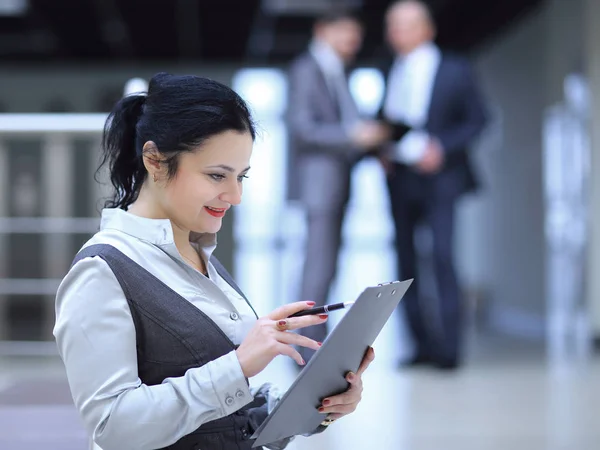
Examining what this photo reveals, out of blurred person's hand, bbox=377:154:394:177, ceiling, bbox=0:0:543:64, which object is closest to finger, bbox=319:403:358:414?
blurred person's hand, bbox=377:154:394:177

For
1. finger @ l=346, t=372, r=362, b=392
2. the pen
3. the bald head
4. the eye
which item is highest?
the bald head

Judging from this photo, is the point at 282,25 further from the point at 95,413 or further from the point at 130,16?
the point at 95,413

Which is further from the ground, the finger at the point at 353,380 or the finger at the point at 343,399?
the finger at the point at 353,380

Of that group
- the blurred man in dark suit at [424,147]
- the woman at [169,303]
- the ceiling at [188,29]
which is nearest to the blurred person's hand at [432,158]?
the blurred man in dark suit at [424,147]

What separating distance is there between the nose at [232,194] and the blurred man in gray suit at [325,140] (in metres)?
2.73

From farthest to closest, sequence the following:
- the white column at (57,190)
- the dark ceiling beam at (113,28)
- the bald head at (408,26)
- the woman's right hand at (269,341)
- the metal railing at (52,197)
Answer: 1. the dark ceiling beam at (113,28)
2. the bald head at (408,26)
3. the white column at (57,190)
4. the metal railing at (52,197)
5. the woman's right hand at (269,341)

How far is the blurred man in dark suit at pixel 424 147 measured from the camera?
382 cm

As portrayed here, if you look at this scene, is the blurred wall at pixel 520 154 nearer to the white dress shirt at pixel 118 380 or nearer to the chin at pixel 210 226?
the chin at pixel 210 226

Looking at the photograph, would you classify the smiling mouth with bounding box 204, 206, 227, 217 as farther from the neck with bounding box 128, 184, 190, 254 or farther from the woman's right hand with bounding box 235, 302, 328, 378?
the woman's right hand with bounding box 235, 302, 328, 378

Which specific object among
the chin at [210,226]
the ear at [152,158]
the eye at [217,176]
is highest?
the ear at [152,158]

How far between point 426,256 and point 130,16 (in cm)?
401

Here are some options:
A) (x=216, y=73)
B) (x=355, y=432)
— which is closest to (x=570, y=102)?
(x=355, y=432)

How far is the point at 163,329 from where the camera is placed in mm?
968

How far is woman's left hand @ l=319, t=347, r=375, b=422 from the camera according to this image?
3.34 ft
